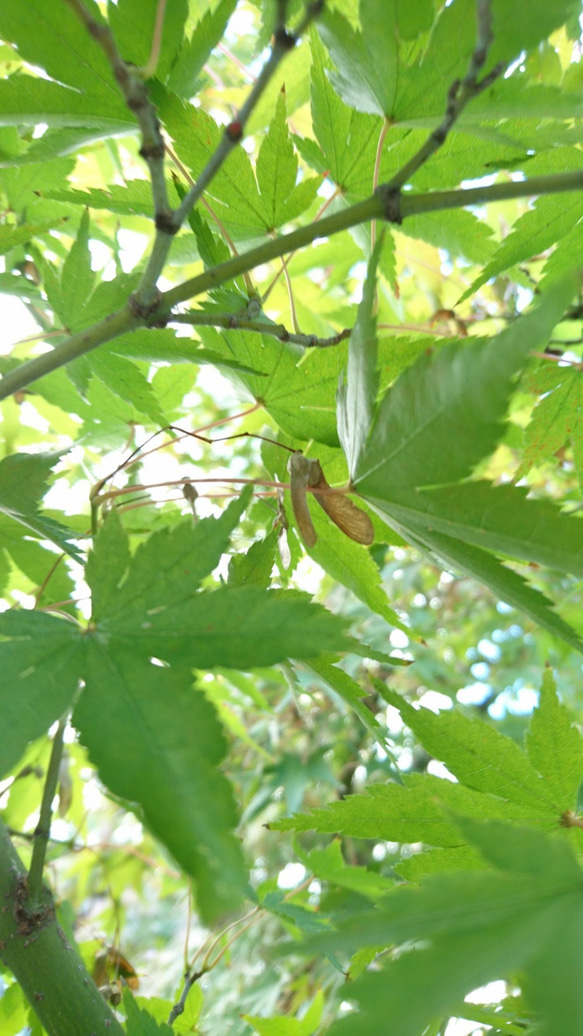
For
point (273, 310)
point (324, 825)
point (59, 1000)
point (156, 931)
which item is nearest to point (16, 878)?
point (59, 1000)

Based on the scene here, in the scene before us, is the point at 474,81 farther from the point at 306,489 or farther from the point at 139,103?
the point at 306,489

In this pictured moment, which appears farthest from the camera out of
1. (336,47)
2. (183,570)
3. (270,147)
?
(270,147)

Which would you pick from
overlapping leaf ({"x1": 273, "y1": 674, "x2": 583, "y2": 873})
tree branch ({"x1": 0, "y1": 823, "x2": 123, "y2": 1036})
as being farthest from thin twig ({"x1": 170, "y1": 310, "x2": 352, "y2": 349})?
tree branch ({"x1": 0, "y1": 823, "x2": 123, "y2": 1036})

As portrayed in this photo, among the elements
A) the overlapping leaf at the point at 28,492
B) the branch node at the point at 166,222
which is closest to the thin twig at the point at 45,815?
the overlapping leaf at the point at 28,492

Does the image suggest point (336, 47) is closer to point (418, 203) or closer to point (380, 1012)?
point (418, 203)

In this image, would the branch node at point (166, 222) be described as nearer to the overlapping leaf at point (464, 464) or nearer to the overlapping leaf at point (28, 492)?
the overlapping leaf at point (464, 464)

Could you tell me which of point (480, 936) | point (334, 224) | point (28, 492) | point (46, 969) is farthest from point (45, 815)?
point (334, 224)
